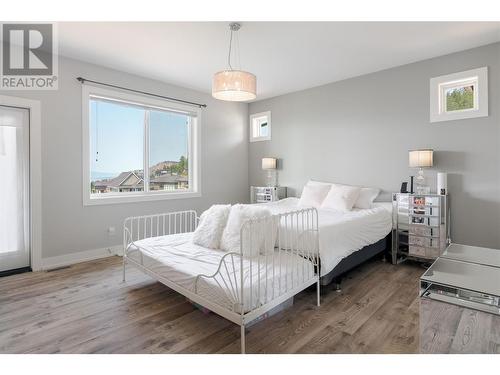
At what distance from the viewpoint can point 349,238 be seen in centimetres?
271

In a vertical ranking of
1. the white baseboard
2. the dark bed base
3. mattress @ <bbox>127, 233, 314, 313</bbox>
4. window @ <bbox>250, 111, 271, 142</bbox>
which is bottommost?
the white baseboard

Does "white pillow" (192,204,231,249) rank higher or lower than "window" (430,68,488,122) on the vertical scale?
lower

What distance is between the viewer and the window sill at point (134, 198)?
360 cm

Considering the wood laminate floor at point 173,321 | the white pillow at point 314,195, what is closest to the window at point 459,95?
the white pillow at point 314,195

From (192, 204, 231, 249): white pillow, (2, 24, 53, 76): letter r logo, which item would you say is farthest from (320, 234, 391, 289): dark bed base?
(2, 24, 53, 76): letter r logo

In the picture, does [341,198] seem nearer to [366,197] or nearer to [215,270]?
[366,197]

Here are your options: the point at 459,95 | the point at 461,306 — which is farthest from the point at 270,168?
the point at 461,306

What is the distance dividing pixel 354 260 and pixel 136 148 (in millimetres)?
3401

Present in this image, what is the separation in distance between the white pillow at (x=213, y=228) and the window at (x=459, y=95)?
2961 millimetres

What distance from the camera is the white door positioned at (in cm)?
303

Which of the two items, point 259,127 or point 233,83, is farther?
point 259,127

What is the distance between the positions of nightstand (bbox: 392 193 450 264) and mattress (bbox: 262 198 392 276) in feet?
0.44

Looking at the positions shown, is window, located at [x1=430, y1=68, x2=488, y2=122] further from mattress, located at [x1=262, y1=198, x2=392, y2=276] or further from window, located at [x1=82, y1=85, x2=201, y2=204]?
window, located at [x1=82, y1=85, x2=201, y2=204]

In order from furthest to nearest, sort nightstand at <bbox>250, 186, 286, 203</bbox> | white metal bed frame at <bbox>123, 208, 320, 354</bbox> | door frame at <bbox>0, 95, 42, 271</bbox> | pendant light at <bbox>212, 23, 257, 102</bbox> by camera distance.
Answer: nightstand at <bbox>250, 186, 286, 203</bbox>
door frame at <bbox>0, 95, 42, 271</bbox>
pendant light at <bbox>212, 23, 257, 102</bbox>
white metal bed frame at <bbox>123, 208, 320, 354</bbox>
